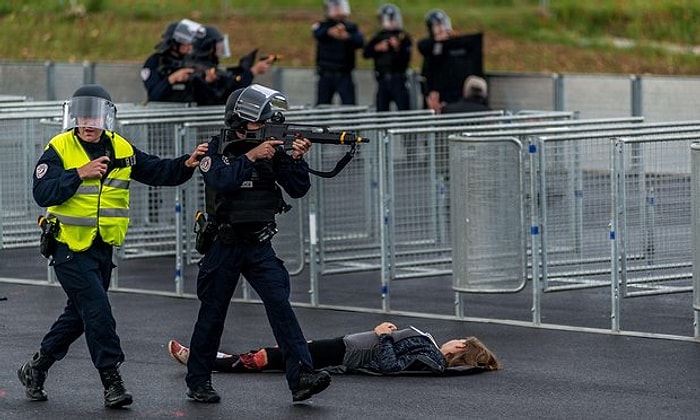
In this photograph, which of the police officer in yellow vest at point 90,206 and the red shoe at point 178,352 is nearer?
the police officer in yellow vest at point 90,206

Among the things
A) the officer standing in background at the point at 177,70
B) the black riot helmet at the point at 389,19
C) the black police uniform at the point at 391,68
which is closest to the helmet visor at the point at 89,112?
the officer standing in background at the point at 177,70

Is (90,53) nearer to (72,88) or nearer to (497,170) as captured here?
(72,88)

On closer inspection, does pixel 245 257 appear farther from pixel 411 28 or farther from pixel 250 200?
pixel 411 28

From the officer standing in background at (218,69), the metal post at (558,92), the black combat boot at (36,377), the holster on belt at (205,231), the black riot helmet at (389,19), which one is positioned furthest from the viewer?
the black riot helmet at (389,19)

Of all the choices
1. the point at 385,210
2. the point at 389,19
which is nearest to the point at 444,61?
the point at 389,19

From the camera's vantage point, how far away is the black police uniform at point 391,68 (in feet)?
80.6

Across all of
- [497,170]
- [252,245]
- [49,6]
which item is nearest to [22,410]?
[252,245]

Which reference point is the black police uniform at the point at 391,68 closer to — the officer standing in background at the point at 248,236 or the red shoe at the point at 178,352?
the red shoe at the point at 178,352

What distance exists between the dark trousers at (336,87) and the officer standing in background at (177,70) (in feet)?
20.1

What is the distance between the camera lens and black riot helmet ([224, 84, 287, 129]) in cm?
1016

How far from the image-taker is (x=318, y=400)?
10.4 metres

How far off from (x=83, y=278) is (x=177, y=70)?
8.57m

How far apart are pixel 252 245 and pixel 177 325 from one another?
9.83 feet

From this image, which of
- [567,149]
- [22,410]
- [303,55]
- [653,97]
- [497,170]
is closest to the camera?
[22,410]
